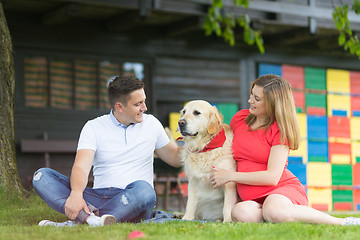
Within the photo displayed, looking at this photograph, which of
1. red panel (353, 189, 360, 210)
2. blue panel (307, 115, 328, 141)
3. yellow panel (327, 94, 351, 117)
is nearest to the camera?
blue panel (307, 115, 328, 141)

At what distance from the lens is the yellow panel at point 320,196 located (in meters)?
11.0

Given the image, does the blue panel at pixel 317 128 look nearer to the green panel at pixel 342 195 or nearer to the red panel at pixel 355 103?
the red panel at pixel 355 103

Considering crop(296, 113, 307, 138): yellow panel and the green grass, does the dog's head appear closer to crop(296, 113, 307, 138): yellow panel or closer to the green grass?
the green grass

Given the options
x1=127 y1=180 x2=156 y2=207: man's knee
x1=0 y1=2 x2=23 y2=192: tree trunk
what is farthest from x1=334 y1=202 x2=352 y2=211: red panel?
x1=127 y1=180 x2=156 y2=207: man's knee

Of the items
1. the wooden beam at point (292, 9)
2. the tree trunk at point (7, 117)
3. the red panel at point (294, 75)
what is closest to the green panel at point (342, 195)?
the red panel at point (294, 75)

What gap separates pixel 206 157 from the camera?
4.32 m

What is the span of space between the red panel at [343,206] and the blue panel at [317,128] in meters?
1.34

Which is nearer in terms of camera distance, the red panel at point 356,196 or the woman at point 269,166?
the woman at point 269,166

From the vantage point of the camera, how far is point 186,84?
10000mm

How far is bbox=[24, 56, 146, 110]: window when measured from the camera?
29.0 feet

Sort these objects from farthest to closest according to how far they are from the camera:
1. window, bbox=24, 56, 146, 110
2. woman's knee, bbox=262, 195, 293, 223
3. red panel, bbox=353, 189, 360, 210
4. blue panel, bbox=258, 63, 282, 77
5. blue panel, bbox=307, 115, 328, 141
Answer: red panel, bbox=353, 189, 360, 210, blue panel, bbox=307, 115, 328, 141, blue panel, bbox=258, 63, 282, 77, window, bbox=24, 56, 146, 110, woman's knee, bbox=262, 195, 293, 223

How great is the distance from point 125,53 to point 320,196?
16.0 feet

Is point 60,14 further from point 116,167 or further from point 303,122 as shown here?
point 303,122

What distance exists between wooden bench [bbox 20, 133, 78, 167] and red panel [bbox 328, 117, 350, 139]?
5.43m
